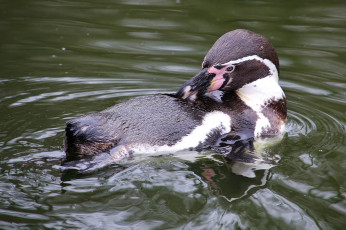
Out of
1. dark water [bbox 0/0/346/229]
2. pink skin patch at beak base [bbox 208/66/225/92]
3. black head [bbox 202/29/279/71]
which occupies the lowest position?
dark water [bbox 0/0/346/229]

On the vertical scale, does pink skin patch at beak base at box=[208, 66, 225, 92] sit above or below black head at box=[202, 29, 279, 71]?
below

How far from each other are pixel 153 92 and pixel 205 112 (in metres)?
1.53

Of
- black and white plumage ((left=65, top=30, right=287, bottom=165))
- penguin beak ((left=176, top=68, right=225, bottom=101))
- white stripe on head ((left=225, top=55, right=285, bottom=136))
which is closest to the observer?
black and white plumage ((left=65, top=30, right=287, bottom=165))

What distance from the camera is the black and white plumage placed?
151 inches

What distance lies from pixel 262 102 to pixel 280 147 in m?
0.42

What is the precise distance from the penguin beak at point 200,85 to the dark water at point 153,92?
19.8 inches

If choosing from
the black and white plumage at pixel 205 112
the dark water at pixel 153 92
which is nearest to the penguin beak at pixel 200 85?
the black and white plumage at pixel 205 112

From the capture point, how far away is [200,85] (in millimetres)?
4297

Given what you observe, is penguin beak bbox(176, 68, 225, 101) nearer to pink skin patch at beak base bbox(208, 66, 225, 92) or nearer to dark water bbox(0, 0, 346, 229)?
pink skin patch at beak base bbox(208, 66, 225, 92)

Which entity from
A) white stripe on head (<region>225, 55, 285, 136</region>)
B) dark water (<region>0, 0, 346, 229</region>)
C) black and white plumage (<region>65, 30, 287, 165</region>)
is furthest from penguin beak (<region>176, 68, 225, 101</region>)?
dark water (<region>0, 0, 346, 229</region>)

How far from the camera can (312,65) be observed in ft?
20.6

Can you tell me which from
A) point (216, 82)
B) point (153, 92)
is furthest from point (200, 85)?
point (153, 92)

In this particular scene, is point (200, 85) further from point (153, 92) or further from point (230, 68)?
point (153, 92)

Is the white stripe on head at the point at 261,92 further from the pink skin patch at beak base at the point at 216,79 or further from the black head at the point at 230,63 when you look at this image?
the pink skin patch at beak base at the point at 216,79
